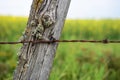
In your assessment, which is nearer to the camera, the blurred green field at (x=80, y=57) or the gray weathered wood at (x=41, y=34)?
the gray weathered wood at (x=41, y=34)

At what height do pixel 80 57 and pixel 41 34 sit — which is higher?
pixel 41 34

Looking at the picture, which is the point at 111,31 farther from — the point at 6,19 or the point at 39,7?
the point at 39,7

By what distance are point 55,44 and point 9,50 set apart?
15.4 feet

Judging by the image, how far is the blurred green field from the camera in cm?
468

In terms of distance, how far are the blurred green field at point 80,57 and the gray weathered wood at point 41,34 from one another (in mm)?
1066

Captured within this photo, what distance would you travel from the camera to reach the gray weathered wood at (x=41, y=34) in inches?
88.1

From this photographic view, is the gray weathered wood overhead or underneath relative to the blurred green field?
overhead

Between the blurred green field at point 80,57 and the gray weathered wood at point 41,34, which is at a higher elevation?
the gray weathered wood at point 41,34

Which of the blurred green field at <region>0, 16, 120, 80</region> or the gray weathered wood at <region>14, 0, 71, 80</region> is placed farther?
the blurred green field at <region>0, 16, 120, 80</region>

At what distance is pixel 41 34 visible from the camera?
226 cm

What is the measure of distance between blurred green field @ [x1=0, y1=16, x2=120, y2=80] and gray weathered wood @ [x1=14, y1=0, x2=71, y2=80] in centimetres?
107

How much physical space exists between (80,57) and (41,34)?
4.54m

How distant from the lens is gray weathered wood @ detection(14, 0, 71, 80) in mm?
2238

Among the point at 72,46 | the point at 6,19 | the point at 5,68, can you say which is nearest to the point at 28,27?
the point at 5,68
